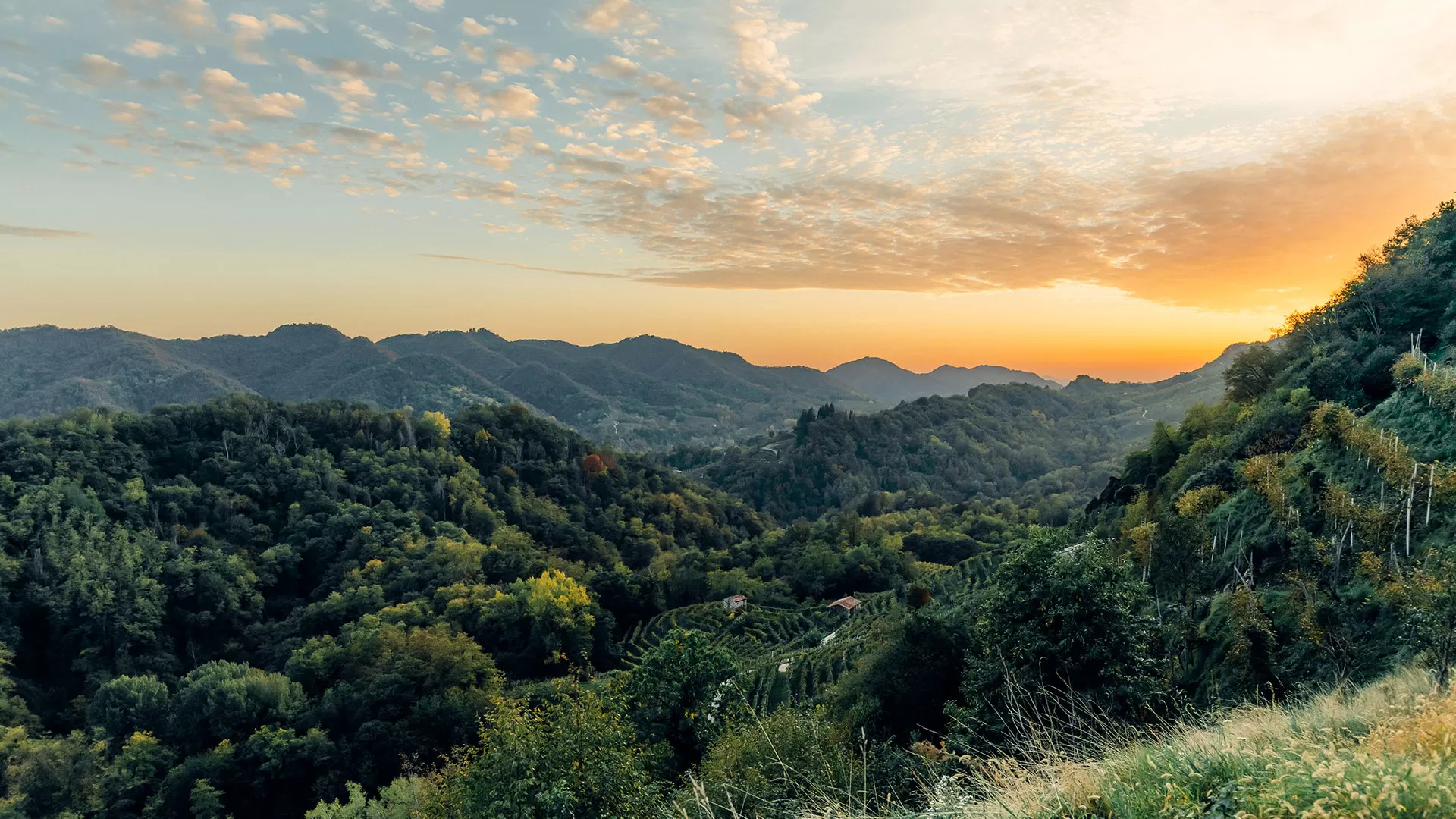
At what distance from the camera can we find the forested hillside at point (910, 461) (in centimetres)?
13075

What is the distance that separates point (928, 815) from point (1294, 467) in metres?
21.3

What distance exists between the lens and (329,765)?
36062mm

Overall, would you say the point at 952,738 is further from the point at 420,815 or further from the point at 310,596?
the point at 310,596

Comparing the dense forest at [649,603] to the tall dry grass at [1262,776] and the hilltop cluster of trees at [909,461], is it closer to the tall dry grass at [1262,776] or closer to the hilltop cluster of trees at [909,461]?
the tall dry grass at [1262,776]

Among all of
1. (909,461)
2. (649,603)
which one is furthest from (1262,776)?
(909,461)

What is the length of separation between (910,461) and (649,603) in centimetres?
9983

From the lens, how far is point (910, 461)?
493 ft

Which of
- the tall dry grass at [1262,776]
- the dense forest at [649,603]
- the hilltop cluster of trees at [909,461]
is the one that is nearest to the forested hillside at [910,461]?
the hilltop cluster of trees at [909,461]

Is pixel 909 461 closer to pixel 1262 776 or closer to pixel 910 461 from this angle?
pixel 910 461

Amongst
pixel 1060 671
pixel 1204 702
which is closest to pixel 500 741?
pixel 1060 671

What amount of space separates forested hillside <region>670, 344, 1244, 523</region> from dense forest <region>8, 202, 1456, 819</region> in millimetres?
25595

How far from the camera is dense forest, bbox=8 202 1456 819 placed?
12.1m

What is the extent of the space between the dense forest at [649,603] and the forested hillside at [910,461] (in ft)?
84.0

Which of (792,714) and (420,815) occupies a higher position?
(792,714)
